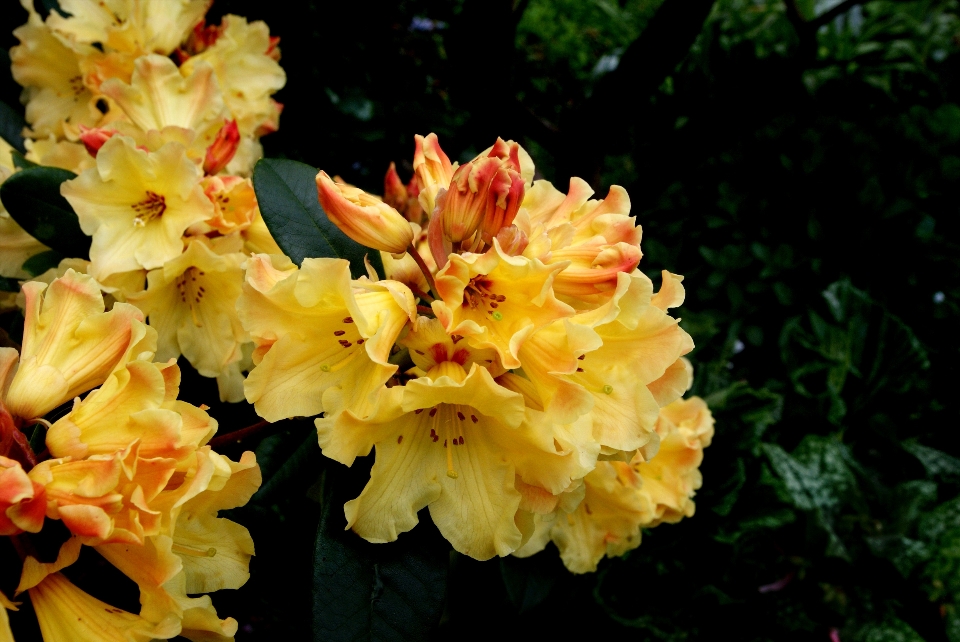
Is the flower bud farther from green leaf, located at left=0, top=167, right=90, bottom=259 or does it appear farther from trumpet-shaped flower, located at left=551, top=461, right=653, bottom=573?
green leaf, located at left=0, top=167, right=90, bottom=259

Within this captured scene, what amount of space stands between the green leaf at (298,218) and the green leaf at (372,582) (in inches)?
11.3

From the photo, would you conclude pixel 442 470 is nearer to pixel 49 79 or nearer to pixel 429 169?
pixel 429 169

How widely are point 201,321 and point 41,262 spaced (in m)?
0.26

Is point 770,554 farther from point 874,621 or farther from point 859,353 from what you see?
point 859,353

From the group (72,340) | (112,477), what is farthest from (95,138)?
(112,477)

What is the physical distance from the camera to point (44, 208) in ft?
3.33

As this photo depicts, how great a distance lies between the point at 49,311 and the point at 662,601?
147 centimetres

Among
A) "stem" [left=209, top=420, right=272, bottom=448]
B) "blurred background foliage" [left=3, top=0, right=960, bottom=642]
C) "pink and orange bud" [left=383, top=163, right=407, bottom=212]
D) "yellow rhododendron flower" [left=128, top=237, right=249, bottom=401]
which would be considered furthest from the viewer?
"blurred background foliage" [left=3, top=0, right=960, bottom=642]

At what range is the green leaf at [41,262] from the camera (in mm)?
1070

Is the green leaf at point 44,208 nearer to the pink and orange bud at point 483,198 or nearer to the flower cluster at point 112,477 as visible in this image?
the flower cluster at point 112,477

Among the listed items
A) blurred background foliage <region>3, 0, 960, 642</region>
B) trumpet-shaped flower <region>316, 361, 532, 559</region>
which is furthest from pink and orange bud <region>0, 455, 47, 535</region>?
blurred background foliage <region>3, 0, 960, 642</region>

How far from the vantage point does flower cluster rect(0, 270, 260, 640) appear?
604 mm

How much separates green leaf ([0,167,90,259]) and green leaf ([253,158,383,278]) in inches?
12.4

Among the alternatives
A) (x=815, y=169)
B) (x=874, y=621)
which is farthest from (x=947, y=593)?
(x=815, y=169)
